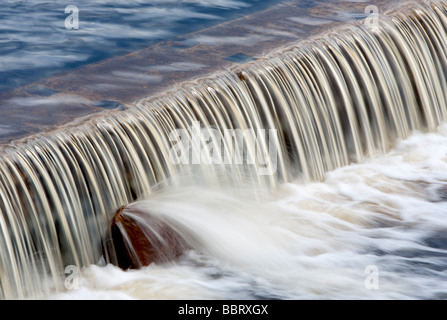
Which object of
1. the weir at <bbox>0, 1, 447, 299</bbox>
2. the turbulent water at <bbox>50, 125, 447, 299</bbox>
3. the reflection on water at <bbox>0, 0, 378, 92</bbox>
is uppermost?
the reflection on water at <bbox>0, 0, 378, 92</bbox>

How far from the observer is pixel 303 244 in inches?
211

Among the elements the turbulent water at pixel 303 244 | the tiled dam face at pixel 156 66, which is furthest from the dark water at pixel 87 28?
the turbulent water at pixel 303 244

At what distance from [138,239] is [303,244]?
1.20 m

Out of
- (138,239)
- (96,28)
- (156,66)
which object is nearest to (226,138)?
(156,66)

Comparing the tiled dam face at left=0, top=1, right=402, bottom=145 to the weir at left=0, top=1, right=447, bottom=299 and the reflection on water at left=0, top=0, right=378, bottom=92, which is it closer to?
the reflection on water at left=0, top=0, right=378, bottom=92

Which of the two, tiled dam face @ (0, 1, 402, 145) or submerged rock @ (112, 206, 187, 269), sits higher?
tiled dam face @ (0, 1, 402, 145)

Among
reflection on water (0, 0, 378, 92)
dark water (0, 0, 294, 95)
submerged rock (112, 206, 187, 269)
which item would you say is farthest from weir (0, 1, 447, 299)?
dark water (0, 0, 294, 95)

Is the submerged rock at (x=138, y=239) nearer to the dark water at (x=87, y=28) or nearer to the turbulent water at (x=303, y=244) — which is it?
the turbulent water at (x=303, y=244)

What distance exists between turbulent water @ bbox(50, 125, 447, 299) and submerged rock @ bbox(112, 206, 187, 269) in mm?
65

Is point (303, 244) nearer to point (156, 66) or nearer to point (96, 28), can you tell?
point (156, 66)

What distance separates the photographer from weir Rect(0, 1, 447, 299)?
4711mm

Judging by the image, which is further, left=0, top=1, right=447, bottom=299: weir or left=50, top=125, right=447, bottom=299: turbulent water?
left=50, top=125, right=447, bottom=299: turbulent water

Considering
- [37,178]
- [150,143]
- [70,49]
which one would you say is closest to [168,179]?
[150,143]
